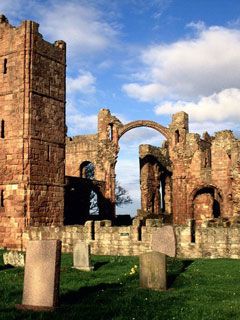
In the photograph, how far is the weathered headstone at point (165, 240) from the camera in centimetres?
1484

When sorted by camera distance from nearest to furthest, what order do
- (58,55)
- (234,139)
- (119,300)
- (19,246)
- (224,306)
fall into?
(224,306) < (119,300) < (19,246) < (58,55) < (234,139)

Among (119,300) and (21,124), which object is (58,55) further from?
(119,300)

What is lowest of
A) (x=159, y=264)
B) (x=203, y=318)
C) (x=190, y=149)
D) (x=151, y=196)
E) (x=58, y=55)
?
(x=203, y=318)

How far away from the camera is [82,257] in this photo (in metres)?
14.7

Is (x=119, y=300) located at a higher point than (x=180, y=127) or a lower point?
lower

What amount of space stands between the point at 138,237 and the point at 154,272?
7.80m

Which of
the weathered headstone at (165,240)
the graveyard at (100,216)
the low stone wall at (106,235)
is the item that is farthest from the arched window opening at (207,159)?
the weathered headstone at (165,240)

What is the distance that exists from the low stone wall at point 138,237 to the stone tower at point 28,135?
1195 mm

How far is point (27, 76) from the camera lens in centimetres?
2108

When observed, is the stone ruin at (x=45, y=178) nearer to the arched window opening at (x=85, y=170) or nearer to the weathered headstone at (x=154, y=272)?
the weathered headstone at (x=154, y=272)

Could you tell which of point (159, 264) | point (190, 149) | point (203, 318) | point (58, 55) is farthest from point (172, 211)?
point (203, 318)

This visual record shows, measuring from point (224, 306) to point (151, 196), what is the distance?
93.9 feet

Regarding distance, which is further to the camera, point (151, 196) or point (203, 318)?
point (151, 196)

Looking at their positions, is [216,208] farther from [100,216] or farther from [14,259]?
[14,259]
